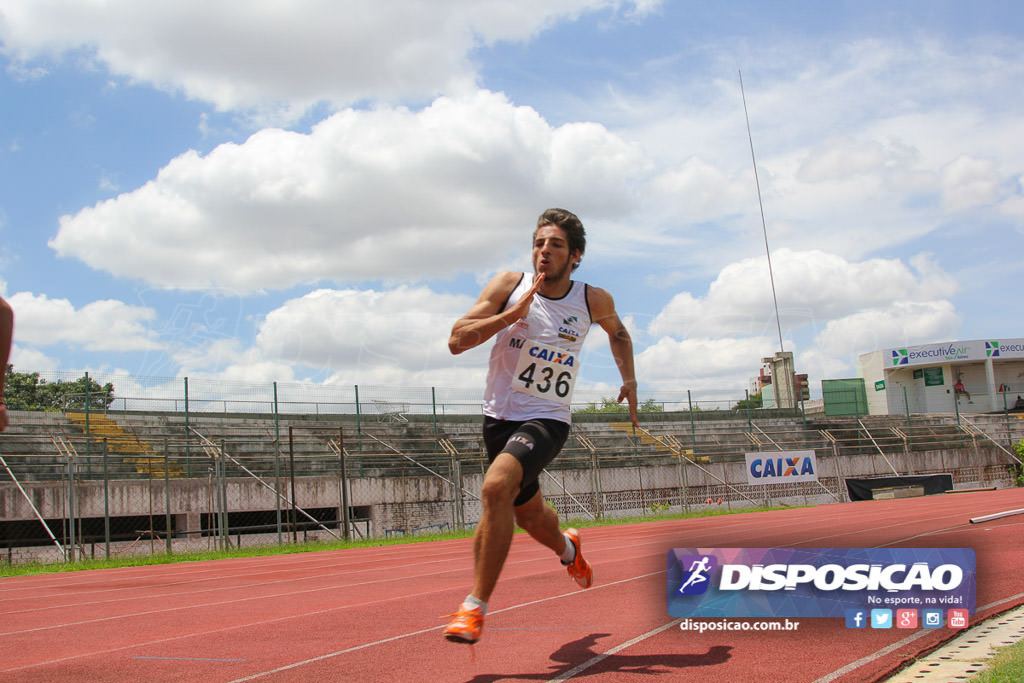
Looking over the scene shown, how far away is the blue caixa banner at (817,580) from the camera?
3570mm

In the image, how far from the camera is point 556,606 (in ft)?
16.7

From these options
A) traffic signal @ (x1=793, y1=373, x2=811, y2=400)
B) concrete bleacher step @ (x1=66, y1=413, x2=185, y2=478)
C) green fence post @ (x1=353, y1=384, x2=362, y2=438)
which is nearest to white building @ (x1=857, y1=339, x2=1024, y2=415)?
traffic signal @ (x1=793, y1=373, x2=811, y2=400)

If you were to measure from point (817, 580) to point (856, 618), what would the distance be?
24cm

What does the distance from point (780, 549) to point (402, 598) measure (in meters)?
3.42

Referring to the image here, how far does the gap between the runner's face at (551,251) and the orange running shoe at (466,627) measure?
5.49 ft

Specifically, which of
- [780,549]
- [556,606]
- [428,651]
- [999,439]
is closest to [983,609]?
[780,549]

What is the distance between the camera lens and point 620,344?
15.3 ft

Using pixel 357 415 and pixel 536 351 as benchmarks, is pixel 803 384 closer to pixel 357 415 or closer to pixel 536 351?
pixel 357 415

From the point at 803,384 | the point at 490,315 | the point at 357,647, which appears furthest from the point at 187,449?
the point at 803,384

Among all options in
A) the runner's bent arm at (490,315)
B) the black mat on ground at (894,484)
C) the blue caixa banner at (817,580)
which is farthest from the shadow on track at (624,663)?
the black mat on ground at (894,484)

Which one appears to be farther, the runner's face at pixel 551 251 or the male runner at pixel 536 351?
the runner's face at pixel 551 251

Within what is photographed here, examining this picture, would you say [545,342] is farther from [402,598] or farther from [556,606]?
[402,598]

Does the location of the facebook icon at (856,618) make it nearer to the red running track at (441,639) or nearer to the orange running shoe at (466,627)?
the red running track at (441,639)

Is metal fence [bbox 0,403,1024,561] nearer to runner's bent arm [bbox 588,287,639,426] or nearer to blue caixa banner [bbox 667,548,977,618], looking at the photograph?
runner's bent arm [bbox 588,287,639,426]
